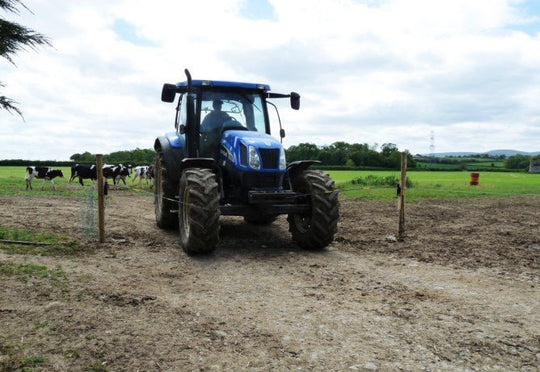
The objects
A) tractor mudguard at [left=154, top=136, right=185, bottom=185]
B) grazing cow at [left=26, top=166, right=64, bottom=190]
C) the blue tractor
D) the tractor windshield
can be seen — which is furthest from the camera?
grazing cow at [left=26, top=166, right=64, bottom=190]

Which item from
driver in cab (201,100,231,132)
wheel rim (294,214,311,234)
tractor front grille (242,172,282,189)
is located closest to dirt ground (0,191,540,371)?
wheel rim (294,214,311,234)

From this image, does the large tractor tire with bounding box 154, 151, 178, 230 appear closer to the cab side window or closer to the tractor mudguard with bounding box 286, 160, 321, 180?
the cab side window

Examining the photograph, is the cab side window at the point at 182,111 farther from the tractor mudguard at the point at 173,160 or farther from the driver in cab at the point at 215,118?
the tractor mudguard at the point at 173,160

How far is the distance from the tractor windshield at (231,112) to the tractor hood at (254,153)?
63 centimetres

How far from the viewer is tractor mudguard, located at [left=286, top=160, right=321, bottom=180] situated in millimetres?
8260

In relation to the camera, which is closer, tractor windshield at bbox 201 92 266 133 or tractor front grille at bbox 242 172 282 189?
tractor front grille at bbox 242 172 282 189

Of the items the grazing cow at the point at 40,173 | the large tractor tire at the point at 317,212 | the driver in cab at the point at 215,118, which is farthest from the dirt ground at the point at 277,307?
the grazing cow at the point at 40,173

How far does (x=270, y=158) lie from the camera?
7.52 m

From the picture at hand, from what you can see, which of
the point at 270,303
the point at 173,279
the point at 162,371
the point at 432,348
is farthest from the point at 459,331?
the point at 173,279

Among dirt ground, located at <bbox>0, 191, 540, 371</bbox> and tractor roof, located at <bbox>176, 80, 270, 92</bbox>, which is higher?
tractor roof, located at <bbox>176, 80, 270, 92</bbox>

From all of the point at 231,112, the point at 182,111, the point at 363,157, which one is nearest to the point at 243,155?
the point at 231,112

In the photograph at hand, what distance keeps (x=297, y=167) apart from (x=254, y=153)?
124 cm

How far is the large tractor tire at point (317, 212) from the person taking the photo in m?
7.56

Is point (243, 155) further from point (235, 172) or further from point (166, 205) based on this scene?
point (166, 205)
